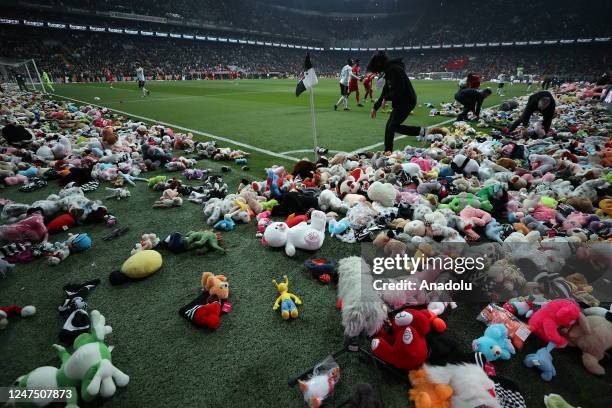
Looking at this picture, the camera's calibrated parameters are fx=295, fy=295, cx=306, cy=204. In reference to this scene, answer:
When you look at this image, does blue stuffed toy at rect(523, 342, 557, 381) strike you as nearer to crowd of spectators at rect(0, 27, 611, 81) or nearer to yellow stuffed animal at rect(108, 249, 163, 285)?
yellow stuffed animal at rect(108, 249, 163, 285)

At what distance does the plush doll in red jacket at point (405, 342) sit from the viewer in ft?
5.65

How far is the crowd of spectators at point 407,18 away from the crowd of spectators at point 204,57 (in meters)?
2.20

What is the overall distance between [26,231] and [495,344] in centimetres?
441

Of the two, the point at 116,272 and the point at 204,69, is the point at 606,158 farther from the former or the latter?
the point at 204,69

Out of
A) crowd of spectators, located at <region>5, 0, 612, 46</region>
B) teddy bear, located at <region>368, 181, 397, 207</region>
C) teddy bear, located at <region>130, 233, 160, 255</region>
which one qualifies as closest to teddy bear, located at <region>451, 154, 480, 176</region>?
teddy bear, located at <region>368, 181, 397, 207</region>

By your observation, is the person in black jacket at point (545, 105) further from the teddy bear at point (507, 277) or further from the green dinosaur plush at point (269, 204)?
the green dinosaur plush at point (269, 204)

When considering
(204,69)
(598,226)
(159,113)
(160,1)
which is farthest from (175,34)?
(598,226)

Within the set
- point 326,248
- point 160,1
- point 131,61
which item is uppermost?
point 160,1

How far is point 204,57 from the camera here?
44.2 m

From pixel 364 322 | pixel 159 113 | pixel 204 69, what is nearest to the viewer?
pixel 364 322

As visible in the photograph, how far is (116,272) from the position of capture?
2619 mm

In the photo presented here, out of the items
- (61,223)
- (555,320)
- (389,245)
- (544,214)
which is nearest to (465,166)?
(544,214)

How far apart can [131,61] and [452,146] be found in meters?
42.7

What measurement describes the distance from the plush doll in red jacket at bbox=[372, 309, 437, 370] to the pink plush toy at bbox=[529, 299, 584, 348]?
797mm
